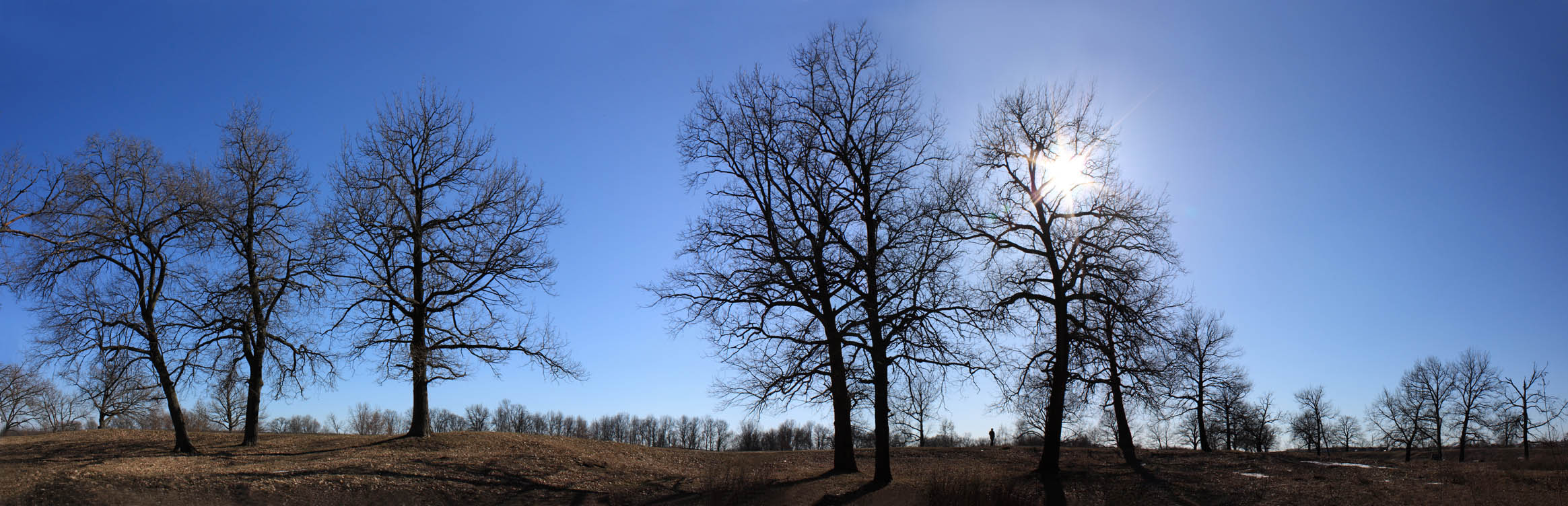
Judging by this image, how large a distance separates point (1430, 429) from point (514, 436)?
58330mm

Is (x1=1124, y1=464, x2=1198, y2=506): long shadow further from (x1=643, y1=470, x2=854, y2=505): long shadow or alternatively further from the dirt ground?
(x1=643, y1=470, x2=854, y2=505): long shadow

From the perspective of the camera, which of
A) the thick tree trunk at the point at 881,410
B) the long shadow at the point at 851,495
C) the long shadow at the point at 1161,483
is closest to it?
the long shadow at the point at 851,495

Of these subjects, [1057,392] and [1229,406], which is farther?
[1229,406]

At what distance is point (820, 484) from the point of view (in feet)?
51.1

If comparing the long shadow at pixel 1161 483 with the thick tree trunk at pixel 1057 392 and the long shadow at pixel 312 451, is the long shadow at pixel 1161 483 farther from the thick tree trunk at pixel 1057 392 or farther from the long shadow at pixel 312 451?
the long shadow at pixel 312 451

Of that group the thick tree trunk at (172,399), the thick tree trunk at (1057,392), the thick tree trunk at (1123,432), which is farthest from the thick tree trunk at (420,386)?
the thick tree trunk at (1123,432)

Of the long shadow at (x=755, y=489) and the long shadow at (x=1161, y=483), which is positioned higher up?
the long shadow at (x=755, y=489)

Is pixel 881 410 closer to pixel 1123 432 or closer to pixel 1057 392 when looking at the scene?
pixel 1057 392

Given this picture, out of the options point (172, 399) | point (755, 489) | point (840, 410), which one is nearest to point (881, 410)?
point (840, 410)

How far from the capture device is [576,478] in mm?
16219

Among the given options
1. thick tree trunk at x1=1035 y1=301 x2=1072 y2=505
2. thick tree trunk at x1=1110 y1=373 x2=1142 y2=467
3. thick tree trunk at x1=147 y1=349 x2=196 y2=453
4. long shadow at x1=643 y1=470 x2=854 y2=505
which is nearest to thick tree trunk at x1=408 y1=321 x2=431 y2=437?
thick tree trunk at x1=147 y1=349 x2=196 y2=453

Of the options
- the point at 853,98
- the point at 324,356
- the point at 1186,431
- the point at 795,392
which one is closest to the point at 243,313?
the point at 324,356

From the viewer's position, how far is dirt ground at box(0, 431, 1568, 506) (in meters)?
13.0

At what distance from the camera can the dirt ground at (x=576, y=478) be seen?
13016 mm
